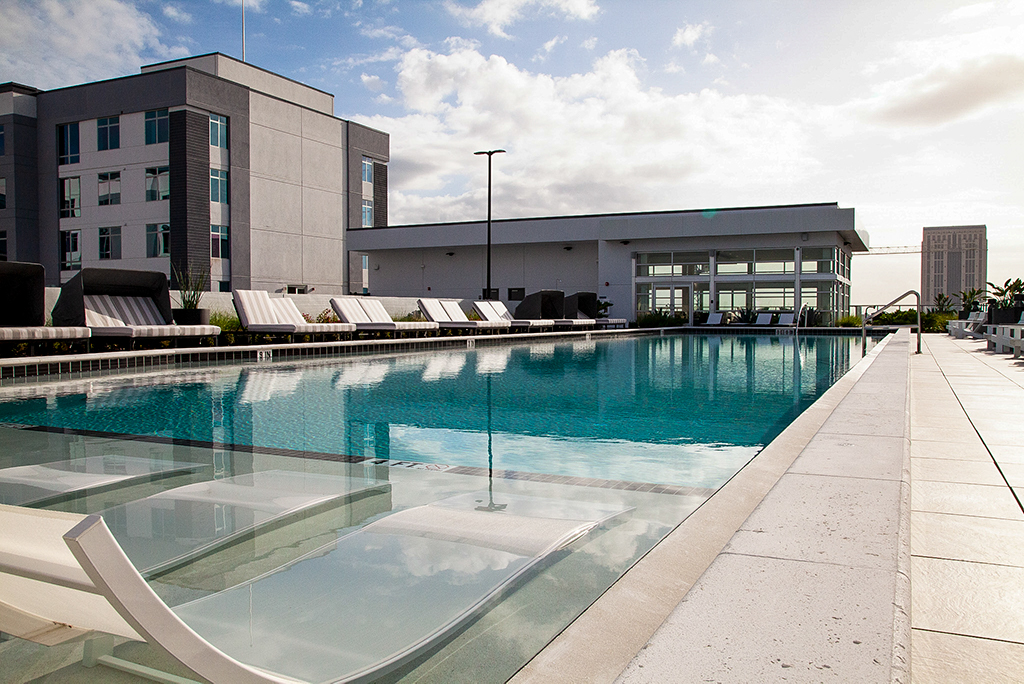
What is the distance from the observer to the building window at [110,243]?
30.0 m

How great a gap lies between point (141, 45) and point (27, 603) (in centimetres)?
3605

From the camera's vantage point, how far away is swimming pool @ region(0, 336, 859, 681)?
82.5 inches

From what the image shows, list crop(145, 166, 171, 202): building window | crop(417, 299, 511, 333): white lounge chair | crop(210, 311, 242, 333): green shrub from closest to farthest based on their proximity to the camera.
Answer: crop(210, 311, 242, 333): green shrub
crop(417, 299, 511, 333): white lounge chair
crop(145, 166, 171, 202): building window

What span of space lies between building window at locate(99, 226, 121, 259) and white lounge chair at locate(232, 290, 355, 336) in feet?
65.4

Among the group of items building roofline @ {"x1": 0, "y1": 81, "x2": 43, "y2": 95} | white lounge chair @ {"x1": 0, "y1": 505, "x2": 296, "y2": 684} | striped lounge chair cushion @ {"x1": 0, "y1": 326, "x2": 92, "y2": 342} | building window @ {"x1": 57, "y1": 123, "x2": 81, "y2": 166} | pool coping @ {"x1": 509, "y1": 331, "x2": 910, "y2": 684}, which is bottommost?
pool coping @ {"x1": 509, "y1": 331, "x2": 910, "y2": 684}

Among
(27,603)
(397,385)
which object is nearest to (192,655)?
(27,603)

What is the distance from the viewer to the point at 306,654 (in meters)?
1.89

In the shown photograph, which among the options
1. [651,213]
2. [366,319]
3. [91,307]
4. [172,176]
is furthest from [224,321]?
[651,213]

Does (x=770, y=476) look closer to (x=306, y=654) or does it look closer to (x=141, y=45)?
(x=306, y=654)

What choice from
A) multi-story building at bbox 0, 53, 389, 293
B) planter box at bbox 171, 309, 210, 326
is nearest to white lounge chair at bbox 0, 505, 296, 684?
planter box at bbox 171, 309, 210, 326

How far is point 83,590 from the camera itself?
3.69ft

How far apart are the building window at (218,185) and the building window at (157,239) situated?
2219 mm

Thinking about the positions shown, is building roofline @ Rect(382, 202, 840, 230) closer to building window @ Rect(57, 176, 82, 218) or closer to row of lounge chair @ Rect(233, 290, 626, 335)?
row of lounge chair @ Rect(233, 290, 626, 335)

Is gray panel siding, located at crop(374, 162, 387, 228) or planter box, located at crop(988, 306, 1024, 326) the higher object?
gray panel siding, located at crop(374, 162, 387, 228)
